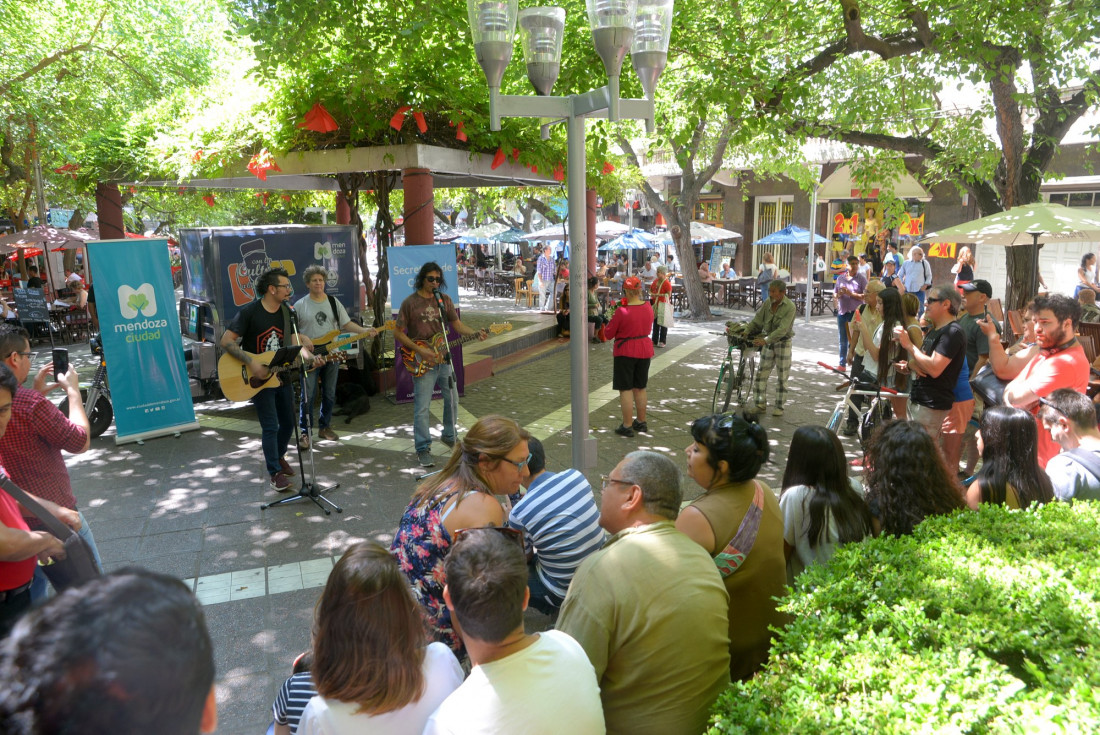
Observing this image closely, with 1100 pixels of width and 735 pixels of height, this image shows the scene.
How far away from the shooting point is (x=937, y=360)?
5680mm

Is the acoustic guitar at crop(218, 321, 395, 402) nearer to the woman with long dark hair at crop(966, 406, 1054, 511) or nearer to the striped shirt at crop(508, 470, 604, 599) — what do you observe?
the striped shirt at crop(508, 470, 604, 599)

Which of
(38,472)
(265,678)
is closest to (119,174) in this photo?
(38,472)

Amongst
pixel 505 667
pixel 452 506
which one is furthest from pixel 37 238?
pixel 505 667

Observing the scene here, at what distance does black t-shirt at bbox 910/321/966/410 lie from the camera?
18.6ft

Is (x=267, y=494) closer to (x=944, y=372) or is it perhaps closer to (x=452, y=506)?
(x=452, y=506)

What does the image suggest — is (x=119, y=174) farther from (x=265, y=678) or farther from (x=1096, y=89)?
(x=1096, y=89)

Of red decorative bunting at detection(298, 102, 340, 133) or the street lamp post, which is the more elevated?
red decorative bunting at detection(298, 102, 340, 133)

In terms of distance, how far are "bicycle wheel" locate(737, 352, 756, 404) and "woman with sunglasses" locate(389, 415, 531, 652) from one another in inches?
238

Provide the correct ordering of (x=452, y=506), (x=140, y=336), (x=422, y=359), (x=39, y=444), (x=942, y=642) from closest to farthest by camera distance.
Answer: (x=942, y=642), (x=452, y=506), (x=39, y=444), (x=422, y=359), (x=140, y=336)

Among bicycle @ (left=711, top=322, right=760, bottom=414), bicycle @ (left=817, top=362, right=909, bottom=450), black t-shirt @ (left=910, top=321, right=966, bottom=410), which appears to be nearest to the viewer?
black t-shirt @ (left=910, top=321, right=966, bottom=410)

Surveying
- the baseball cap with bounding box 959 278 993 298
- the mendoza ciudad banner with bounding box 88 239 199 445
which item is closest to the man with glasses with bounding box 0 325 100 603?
the mendoza ciudad banner with bounding box 88 239 199 445

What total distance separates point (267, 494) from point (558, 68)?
416 centimetres

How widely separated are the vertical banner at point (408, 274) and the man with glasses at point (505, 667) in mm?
7006

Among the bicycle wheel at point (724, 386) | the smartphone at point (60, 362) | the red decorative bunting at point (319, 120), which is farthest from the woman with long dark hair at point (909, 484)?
the red decorative bunting at point (319, 120)
